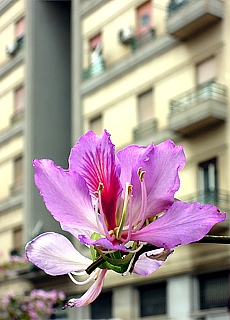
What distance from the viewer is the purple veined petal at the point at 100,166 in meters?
0.93

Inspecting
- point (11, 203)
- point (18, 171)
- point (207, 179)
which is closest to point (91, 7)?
point (18, 171)

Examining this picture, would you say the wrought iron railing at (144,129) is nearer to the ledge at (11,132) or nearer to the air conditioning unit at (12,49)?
the ledge at (11,132)

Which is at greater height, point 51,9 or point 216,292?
point 51,9

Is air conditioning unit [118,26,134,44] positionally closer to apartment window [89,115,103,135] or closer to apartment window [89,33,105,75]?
apartment window [89,33,105,75]

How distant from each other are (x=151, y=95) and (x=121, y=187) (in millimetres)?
18749

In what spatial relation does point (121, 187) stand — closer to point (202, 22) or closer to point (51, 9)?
point (202, 22)

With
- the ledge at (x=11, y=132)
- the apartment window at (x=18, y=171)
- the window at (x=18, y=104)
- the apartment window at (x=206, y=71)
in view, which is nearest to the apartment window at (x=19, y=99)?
the window at (x=18, y=104)

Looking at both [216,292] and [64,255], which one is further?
[216,292]

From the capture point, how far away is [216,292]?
17641 millimetres

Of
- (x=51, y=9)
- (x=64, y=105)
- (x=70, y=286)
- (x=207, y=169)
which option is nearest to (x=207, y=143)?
(x=207, y=169)

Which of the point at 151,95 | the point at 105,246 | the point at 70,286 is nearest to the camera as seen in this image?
the point at 105,246

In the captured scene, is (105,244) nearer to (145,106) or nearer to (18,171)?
(145,106)

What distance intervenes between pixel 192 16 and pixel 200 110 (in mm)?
1935

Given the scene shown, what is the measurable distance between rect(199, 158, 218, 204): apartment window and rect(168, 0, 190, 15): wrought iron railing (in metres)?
3.24
